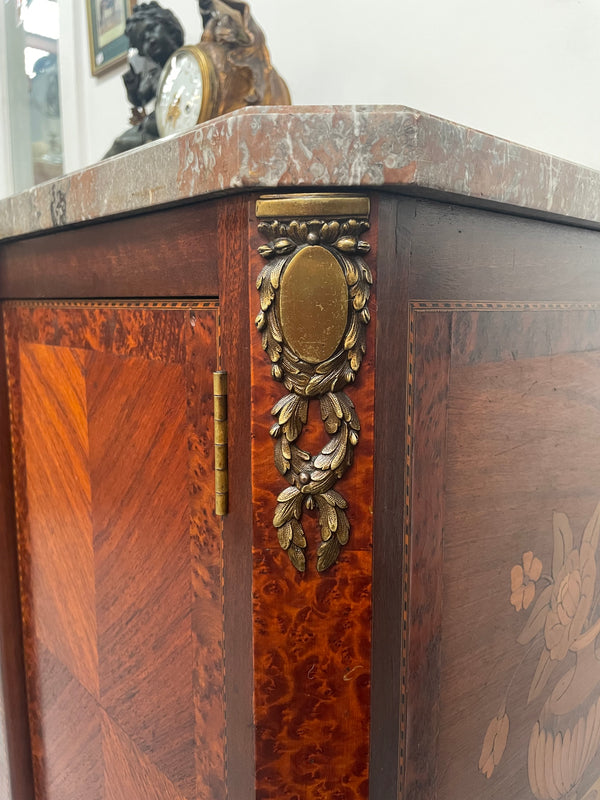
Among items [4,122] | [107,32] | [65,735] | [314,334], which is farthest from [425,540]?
[4,122]

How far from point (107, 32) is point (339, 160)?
1.36 metres

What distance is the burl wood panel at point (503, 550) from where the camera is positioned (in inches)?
15.7

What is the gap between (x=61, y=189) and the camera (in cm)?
50

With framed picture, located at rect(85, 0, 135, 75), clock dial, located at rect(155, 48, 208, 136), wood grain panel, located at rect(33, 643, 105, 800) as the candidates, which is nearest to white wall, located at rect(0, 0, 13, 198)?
framed picture, located at rect(85, 0, 135, 75)

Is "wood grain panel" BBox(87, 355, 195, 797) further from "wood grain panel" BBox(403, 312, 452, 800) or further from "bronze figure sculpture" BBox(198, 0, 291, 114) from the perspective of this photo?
"bronze figure sculpture" BBox(198, 0, 291, 114)

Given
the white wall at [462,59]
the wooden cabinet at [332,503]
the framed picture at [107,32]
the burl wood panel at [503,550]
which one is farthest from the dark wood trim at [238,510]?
the framed picture at [107,32]

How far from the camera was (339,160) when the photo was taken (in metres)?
0.32

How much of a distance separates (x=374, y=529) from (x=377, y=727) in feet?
0.42

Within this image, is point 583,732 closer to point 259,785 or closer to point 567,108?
point 259,785

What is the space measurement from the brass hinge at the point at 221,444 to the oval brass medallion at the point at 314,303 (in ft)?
0.19

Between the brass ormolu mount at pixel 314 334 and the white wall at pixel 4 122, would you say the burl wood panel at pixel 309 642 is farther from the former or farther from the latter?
the white wall at pixel 4 122

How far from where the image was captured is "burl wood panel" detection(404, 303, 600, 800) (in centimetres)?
40

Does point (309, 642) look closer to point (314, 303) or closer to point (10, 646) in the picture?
point (314, 303)

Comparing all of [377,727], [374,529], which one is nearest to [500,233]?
[374,529]
